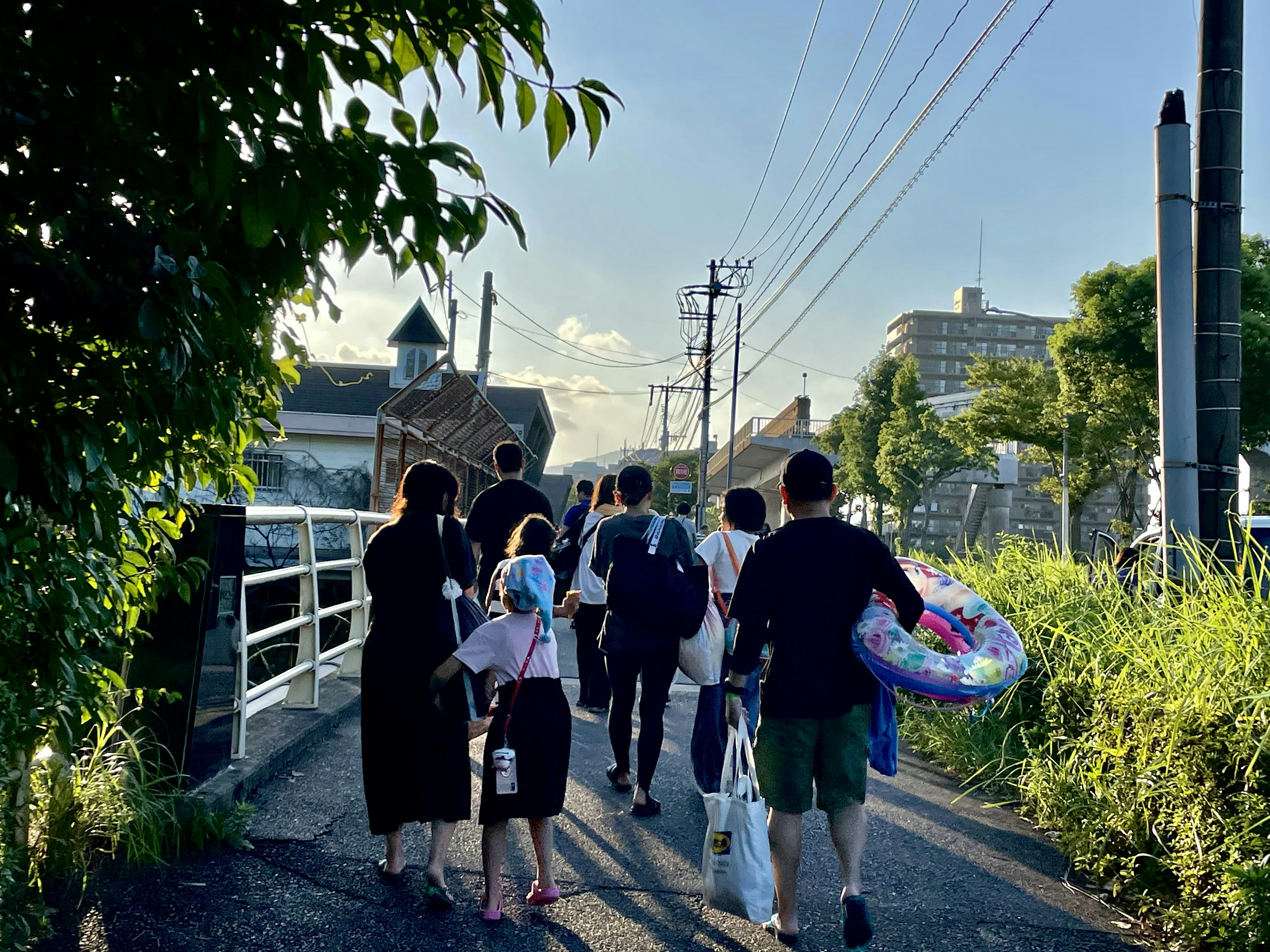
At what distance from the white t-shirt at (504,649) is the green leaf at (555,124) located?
2.31 m

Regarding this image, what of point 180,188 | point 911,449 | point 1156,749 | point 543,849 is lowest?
point 543,849

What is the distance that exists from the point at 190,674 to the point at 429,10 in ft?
11.0

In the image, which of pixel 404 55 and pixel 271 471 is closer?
pixel 404 55

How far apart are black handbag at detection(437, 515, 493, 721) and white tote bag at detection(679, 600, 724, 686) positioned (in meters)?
1.38

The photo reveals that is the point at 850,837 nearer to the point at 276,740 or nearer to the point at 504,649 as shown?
the point at 504,649

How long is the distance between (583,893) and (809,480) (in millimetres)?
1884

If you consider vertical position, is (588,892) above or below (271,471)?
below

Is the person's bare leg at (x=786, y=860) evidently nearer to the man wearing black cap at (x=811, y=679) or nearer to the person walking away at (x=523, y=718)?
the man wearing black cap at (x=811, y=679)

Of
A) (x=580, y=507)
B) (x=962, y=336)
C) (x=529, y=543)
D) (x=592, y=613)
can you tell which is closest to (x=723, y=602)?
(x=529, y=543)

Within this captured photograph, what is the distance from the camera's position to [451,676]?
12.8 feet

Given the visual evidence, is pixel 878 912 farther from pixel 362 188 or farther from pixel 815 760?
pixel 362 188

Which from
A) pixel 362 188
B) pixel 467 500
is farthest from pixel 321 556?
pixel 362 188

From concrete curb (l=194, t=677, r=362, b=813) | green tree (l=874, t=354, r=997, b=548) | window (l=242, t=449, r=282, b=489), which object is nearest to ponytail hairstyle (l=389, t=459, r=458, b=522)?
concrete curb (l=194, t=677, r=362, b=813)

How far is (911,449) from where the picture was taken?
4038 centimetres
